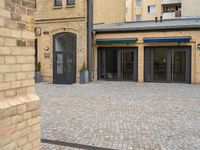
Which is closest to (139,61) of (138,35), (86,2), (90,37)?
(138,35)

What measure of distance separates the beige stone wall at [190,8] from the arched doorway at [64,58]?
2214cm

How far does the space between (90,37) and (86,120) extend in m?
11.3

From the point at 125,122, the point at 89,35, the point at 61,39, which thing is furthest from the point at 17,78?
the point at 61,39

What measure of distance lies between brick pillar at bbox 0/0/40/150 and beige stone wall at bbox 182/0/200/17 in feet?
113

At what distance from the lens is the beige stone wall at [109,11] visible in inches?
811

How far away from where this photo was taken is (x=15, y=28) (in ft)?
11.8

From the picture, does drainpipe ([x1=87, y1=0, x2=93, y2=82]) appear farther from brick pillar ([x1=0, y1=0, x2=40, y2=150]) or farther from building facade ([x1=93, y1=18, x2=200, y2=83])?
brick pillar ([x1=0, y1=0, x2=40, y2=150])

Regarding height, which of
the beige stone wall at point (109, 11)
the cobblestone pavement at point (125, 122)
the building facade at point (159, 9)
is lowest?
the cobblestone pavement at point (125, 122)

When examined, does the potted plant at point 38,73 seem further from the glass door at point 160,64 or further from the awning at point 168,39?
the glass door at point 160,64

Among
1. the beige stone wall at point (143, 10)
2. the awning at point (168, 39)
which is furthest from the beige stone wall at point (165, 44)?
the beige stone wall at point (143, 10)

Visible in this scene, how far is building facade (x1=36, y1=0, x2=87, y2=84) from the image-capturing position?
1820 cm

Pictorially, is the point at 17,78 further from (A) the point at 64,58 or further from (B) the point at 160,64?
(B) the point at 160,64

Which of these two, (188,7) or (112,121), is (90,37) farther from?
(188,7)

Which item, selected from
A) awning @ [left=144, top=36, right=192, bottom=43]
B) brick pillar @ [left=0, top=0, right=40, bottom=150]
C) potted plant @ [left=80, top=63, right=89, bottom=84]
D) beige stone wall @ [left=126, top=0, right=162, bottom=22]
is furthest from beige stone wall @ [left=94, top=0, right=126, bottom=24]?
beige stone wall @ [left=126, top=0, right=162, bottom=22]
